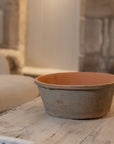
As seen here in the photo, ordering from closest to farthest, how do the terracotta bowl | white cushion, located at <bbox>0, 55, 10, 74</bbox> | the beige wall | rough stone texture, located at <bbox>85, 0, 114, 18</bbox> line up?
1. the terracotta bowl
2. white cushion, located at <bbox>0, 55, 10, 74</bbox>
3. rough stone texture, located at <bbox>85, 0, 114, 18</bbox>
4. the beige wall

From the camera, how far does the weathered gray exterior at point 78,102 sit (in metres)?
0.90

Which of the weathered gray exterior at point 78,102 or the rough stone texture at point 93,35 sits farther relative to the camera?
the rough stone texture at point 93,35

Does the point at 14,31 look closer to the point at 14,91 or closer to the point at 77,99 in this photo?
the point at 14,91

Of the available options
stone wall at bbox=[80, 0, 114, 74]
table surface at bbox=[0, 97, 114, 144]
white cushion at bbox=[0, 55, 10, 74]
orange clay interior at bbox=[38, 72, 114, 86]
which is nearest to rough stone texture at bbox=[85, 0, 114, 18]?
stone wall at bbox=[80, 0, 114, 74]

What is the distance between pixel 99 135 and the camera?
2.57 ft

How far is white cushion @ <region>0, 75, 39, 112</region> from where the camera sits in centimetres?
162

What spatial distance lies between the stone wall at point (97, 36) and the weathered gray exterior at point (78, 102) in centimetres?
172

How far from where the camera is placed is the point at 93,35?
2.62m

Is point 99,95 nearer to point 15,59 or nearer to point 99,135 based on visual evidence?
point 99,135

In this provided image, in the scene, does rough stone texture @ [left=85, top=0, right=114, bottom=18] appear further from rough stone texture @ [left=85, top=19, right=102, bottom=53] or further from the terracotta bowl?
the terracotta bowl

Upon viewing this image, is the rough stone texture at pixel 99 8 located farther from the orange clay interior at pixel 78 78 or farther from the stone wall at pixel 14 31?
the orange clay interior at pixel 78 78

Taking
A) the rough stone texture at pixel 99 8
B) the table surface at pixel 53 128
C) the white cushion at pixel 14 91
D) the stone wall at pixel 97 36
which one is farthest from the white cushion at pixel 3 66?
the table surface at pixel 53 128

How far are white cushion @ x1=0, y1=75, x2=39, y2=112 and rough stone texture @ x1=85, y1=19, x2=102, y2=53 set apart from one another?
0.94m

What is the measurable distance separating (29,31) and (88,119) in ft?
8.16
